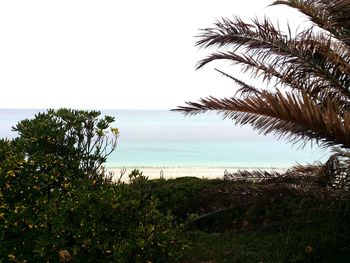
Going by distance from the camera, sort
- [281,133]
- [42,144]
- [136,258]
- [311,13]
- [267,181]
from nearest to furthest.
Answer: [136,258] → [281,133] → [42,144] → [267,181] → [311,13]

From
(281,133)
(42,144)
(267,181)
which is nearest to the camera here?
(281,133)

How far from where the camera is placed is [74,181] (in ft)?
15.4

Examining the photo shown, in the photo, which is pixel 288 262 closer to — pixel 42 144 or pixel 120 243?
pixel 120 243

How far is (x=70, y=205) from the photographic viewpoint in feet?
13.2

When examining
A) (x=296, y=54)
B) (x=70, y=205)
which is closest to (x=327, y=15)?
(x=296, y=54)

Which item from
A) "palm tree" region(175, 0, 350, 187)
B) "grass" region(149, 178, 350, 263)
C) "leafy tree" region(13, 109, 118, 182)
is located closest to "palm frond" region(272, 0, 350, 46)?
"palm tree" region(175, 0, 350, 187)

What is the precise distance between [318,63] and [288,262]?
233cm

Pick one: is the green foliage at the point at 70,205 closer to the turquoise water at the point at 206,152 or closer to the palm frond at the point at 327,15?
the turquoise water at the point at 206,152

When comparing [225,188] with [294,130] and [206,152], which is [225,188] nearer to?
[294,130]

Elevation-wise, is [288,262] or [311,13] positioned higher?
[311,13]

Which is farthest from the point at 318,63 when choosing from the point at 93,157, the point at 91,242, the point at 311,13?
the point at 91,242

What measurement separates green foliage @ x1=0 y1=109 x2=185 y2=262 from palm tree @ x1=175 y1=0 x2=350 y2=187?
1404 millimetres

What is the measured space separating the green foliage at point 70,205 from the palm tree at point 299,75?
4.61 feet

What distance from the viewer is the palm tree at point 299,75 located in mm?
4320
